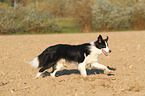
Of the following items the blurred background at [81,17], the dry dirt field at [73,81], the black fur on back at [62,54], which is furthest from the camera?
the blurred background at [81,17]

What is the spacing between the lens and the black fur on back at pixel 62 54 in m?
7.63

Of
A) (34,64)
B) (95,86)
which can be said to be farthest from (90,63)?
(34,64)

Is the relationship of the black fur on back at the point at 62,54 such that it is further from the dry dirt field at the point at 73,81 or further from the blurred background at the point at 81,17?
the blurred background at the point at 81,17

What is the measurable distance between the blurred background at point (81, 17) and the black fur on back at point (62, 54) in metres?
16.4

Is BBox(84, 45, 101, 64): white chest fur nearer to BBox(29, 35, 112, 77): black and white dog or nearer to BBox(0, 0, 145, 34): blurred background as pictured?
BBox(29, 35, 112, 77): black and white dog

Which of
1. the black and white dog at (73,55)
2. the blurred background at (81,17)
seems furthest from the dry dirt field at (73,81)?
the blurred background at (81,17)

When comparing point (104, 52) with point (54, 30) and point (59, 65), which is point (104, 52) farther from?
point (54, 30)

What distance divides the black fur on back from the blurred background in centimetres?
1638

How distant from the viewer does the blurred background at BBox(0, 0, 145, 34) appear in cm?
2483

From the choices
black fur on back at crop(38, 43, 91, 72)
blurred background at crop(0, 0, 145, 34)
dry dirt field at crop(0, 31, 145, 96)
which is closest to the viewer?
dry dirt field at crop(0, 31, 145, 96)

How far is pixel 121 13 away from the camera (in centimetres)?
2847

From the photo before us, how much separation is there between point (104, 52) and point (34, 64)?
225cm

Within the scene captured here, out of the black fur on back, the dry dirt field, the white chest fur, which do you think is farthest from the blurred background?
the white chest fur

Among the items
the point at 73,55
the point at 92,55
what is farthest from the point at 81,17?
the point at 73,55
